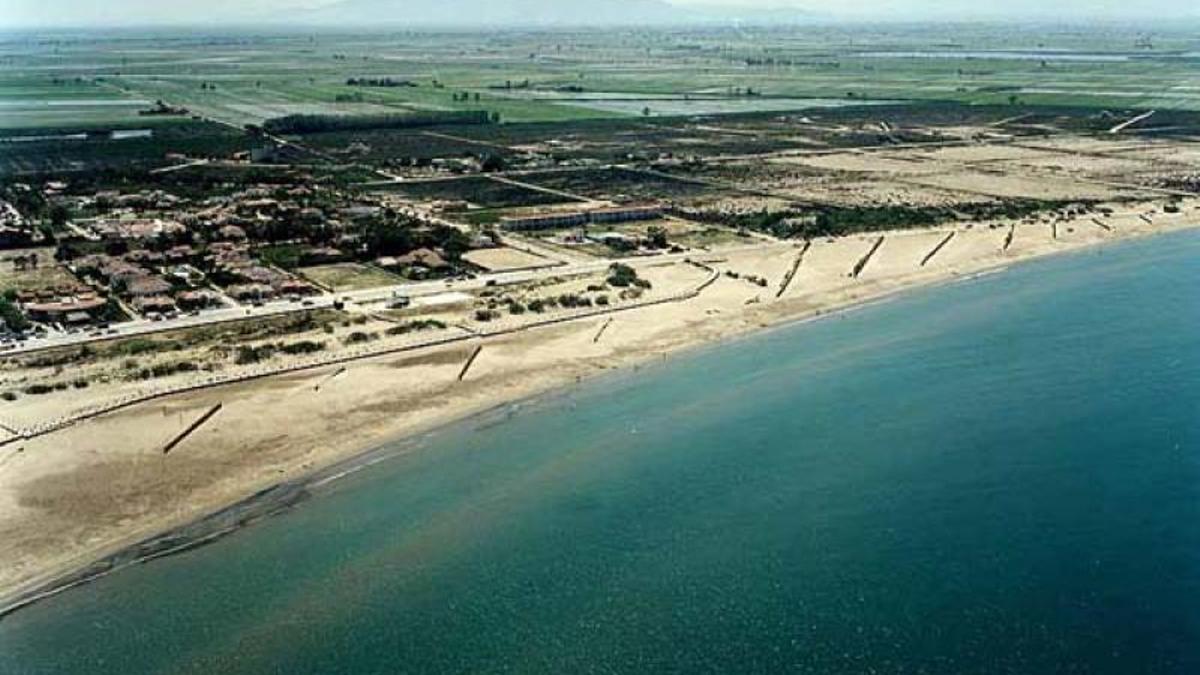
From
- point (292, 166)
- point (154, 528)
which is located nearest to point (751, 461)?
point (154, 528)

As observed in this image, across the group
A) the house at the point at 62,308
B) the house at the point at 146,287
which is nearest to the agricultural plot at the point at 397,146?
the house at the point at 146,287

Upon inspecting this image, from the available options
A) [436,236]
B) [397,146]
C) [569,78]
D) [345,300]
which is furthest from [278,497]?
[569,78]

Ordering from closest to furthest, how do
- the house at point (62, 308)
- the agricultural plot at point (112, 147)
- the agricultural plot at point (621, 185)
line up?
the house at point (62, 308)
the agricultural plot at point (621, 185)
the agricultural plot at point (112, 147)

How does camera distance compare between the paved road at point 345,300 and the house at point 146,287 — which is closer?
the paved road at point 345,300

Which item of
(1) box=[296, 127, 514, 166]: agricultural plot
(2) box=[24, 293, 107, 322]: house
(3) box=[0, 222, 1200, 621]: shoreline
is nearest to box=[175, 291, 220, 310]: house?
(2) box=[24, 293, 107, 322]: house

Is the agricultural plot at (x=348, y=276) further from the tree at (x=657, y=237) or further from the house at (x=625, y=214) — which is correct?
the house at (x=625, y=214)

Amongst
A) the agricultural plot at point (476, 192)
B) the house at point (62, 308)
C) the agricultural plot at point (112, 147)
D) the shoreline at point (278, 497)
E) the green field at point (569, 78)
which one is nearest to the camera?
the shoreline at point (278, 497)

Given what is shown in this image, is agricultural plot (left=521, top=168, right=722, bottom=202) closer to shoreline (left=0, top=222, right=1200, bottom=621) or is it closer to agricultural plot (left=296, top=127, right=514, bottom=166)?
agricultural plot (left=296, top=127, right=514, bottom=166)

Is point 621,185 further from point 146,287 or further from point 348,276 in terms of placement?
point 146,287
